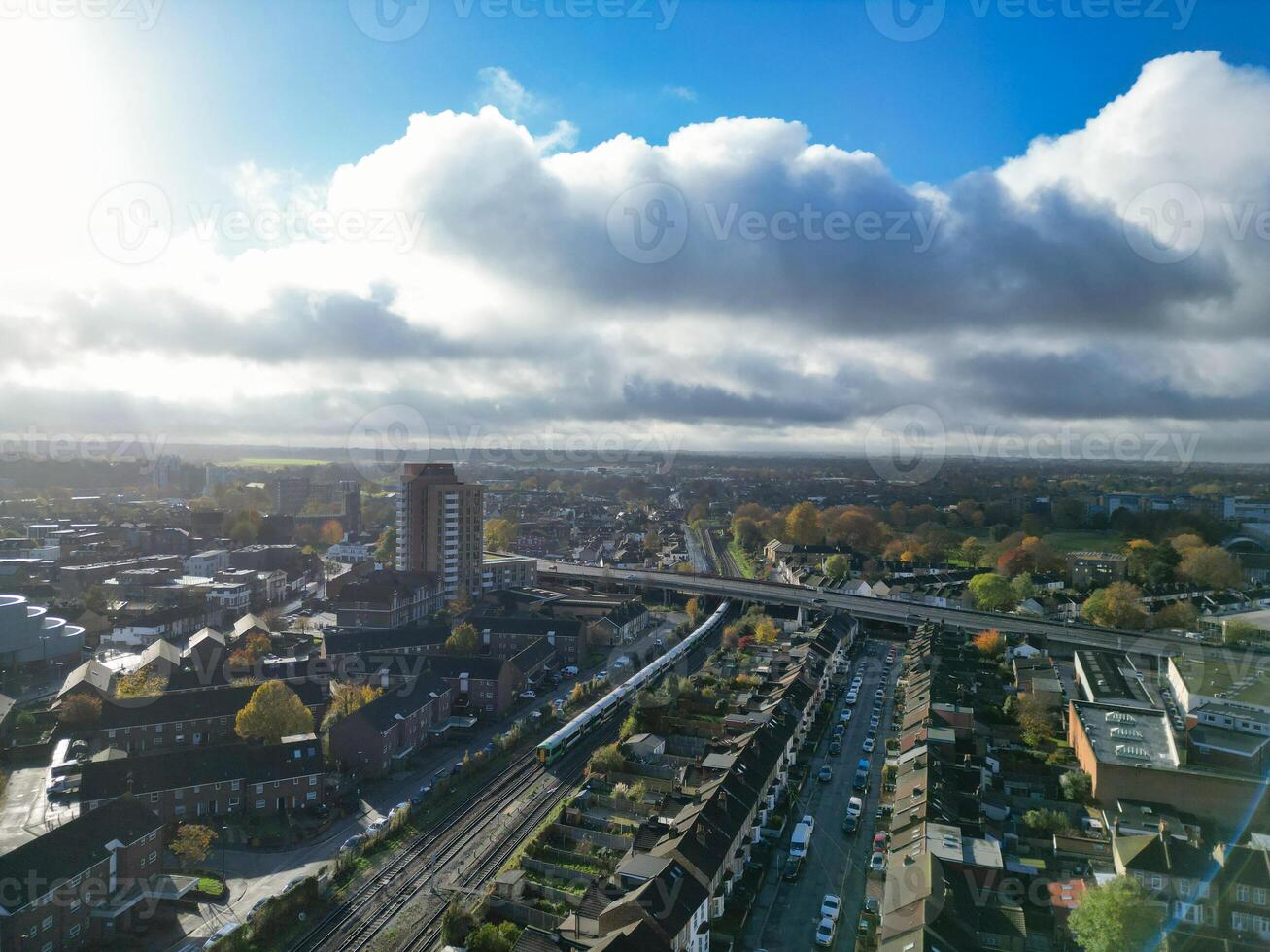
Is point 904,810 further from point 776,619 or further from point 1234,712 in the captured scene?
point 776,619

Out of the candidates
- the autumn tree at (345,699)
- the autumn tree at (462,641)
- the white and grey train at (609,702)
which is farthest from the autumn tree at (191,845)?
the autumn tree at (462,641)

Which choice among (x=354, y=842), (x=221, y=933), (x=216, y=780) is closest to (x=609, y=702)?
(x=354, y=842)

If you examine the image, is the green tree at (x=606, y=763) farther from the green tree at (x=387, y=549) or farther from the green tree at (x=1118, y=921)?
the green tree at (x=387, y=549)

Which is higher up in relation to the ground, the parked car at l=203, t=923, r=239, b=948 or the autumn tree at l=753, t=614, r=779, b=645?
the parked car at l=203, t=923, r=239, b=948

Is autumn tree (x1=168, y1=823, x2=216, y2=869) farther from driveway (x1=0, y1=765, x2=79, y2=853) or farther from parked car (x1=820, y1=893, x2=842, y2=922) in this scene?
parked car (x1=820, y1=893, x2=842, y2=922)

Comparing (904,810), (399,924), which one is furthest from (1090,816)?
(399,924)

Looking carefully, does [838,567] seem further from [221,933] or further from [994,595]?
[221,933]

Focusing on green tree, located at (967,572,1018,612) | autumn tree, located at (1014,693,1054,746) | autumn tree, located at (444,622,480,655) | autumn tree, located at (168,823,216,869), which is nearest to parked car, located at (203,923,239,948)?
autumn tree, located at (168,823,216,869)
